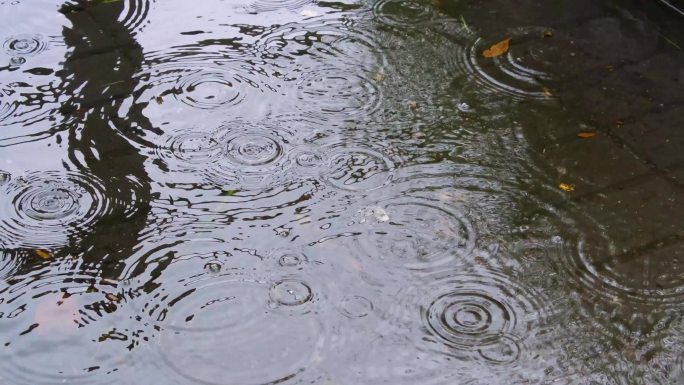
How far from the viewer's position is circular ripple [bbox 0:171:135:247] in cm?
392

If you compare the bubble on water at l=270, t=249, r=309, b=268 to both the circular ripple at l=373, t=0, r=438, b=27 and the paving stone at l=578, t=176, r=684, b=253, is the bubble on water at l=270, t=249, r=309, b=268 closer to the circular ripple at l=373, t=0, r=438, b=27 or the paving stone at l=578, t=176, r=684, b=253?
the paving stone at l=578, t=176, r=684, b=253

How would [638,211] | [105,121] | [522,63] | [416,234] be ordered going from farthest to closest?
[522,63], [105,121], [638,211], [416,234]

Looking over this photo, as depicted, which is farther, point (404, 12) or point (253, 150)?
point (404, 12)

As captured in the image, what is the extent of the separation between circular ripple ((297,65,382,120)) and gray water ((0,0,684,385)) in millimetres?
18

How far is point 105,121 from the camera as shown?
4.62m

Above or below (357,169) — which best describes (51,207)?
above

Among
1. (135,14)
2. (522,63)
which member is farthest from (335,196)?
(135,14)

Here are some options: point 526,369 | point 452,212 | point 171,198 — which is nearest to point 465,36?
point 452,212

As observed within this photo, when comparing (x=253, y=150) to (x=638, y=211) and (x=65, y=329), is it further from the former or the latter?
(x=638, y=211)

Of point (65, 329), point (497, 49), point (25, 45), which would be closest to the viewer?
point (65, 329)

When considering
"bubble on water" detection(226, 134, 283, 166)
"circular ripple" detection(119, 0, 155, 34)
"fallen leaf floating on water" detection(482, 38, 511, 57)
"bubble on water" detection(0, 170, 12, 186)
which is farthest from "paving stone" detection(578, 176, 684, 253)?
"circular ripple" detection(119, 0, 155, 34)

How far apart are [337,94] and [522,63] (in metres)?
1.14

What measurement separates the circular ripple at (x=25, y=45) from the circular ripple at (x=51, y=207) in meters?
1.27

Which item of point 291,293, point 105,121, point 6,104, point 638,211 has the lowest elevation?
point 638,211
